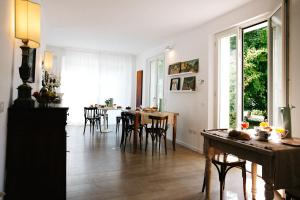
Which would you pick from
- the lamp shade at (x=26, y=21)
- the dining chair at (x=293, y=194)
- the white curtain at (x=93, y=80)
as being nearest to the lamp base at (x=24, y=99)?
the lamp shade at (x=26, y=21)

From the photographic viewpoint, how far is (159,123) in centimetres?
507

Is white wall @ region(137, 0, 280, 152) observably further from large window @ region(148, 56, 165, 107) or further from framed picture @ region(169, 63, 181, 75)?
large window @ region(148, 56, 165, 107)

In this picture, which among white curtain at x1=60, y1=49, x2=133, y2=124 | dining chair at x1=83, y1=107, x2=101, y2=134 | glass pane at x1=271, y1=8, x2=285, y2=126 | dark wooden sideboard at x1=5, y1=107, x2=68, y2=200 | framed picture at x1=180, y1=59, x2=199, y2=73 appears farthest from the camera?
white curtain at x1=60, y1=49, x2=133, y2=124

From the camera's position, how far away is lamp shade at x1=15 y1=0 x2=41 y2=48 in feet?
7.13

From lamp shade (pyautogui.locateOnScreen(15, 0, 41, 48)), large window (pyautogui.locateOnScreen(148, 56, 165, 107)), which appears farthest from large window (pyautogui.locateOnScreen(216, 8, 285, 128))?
lamp shade (pyautogui.locateOnScreen(15, 0, 41, 48))

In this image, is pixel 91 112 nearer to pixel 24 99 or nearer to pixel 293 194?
pixel 24 99

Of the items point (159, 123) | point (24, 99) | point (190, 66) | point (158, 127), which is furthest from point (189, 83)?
point (24, 99)

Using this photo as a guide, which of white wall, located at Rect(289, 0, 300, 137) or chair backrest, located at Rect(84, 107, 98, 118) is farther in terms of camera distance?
chair backrest, located at Rect(84, 107, 98, 118)

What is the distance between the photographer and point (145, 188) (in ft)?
9.64

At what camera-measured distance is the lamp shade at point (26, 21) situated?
2174 mm

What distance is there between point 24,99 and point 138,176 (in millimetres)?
1972

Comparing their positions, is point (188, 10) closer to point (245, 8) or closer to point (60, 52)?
point (245, 8)

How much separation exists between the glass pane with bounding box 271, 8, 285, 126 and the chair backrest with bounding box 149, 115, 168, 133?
2155 mm

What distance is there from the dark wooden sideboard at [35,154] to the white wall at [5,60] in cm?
12
